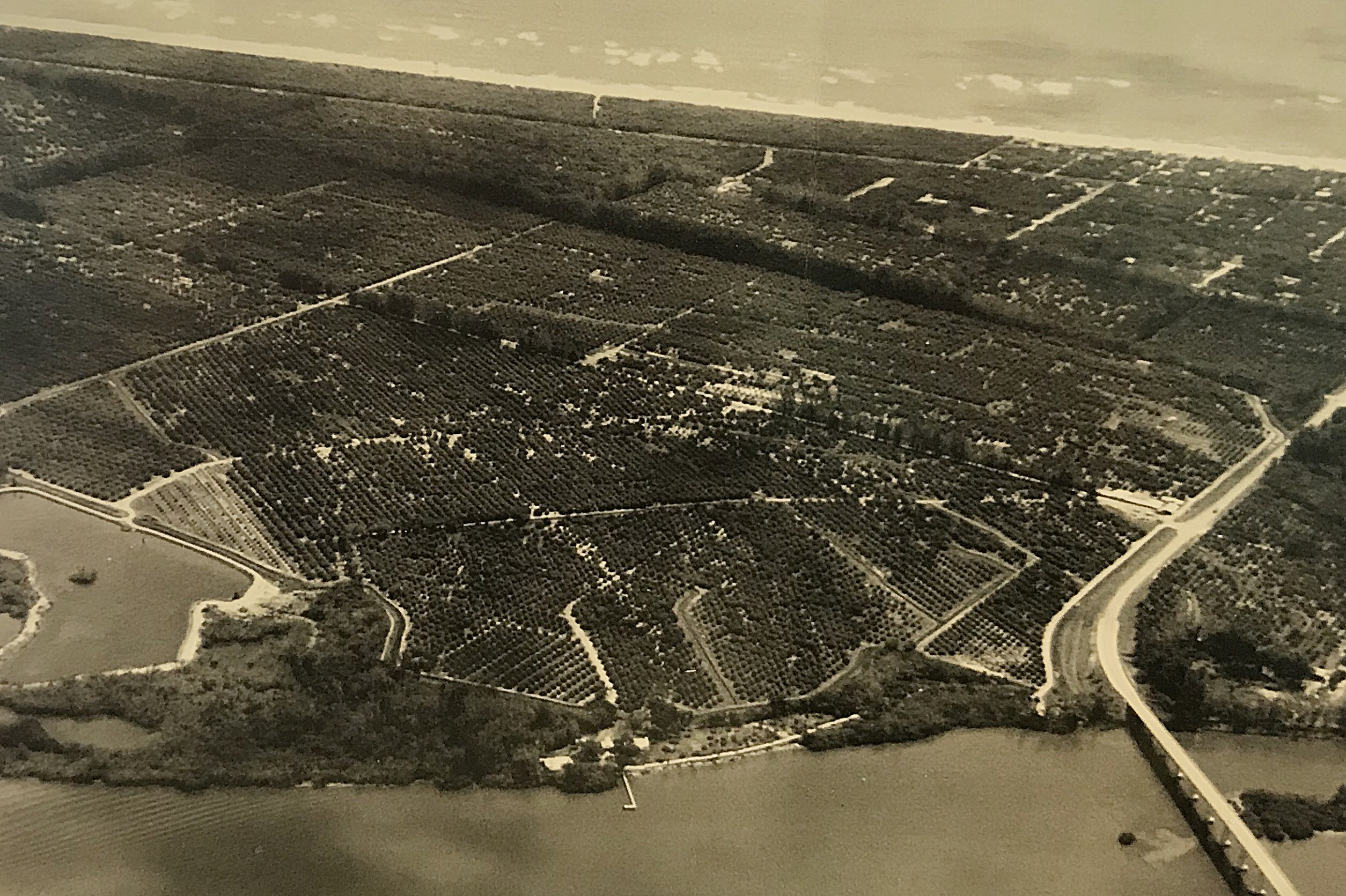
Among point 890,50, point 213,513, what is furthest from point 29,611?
point 890,50

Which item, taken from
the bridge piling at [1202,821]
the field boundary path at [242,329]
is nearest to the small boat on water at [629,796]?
the bridge piling at [1202,821]

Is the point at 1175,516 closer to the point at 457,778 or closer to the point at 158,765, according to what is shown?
the point at 457,778

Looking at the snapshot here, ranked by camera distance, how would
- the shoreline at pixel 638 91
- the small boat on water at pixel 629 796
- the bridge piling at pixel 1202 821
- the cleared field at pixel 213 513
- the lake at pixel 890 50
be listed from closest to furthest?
the bridge piling at pixel 1202 821, the small boat on water at pixel 629 796, the cleared field at pixel 213 513, the lake at pixel 890 50, the shoreline at pixel 638 91

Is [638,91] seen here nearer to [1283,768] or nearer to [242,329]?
[242,329]

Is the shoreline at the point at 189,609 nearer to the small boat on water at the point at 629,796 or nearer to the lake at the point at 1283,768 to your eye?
the small boat on water at the point at 629,796

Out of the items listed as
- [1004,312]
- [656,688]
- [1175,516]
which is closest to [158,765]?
[656,688]

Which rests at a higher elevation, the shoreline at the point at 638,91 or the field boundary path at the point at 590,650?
the shoreline at the point at 638,91
